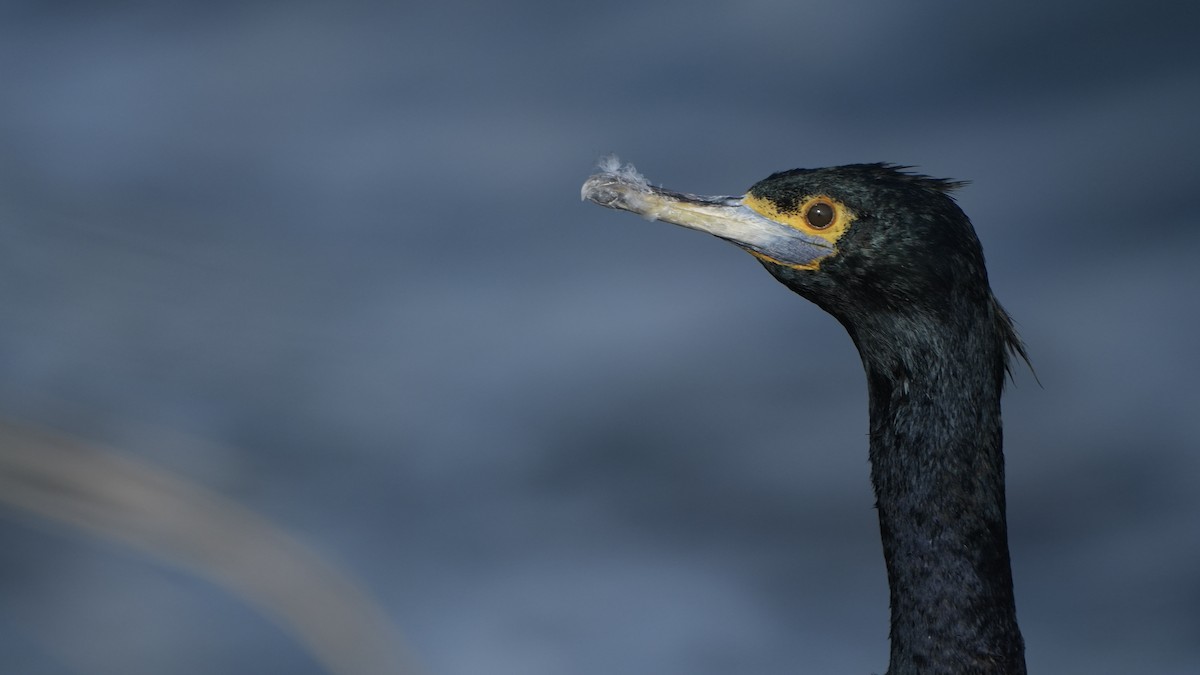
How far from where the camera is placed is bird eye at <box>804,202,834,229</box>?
3307mm

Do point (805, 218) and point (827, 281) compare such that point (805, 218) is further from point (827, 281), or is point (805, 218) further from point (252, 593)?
point (252, 593)

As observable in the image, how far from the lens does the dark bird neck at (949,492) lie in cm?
324

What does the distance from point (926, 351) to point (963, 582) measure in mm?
619

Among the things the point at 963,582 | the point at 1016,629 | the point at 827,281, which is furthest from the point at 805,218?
the point at 1016,629

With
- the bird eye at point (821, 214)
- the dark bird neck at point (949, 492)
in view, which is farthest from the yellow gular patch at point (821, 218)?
the dark bird neck at point (949, 492)

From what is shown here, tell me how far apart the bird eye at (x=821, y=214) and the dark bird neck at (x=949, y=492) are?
0.30 m

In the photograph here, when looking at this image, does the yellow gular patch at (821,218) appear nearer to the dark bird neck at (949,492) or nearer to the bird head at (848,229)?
the bird head at (848,229)

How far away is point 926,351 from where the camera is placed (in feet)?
10.7

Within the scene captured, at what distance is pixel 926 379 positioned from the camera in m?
3.27

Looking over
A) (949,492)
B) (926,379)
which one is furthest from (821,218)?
(949,492)

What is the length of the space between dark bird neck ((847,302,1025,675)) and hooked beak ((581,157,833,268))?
1.07ft

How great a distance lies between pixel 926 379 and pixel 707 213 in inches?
29.9

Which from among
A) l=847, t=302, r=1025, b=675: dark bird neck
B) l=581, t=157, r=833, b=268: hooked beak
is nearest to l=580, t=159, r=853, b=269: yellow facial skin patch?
l=581, t=157, r=833, b=268: hooked beak

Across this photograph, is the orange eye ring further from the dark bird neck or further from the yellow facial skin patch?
the dark bird neck
